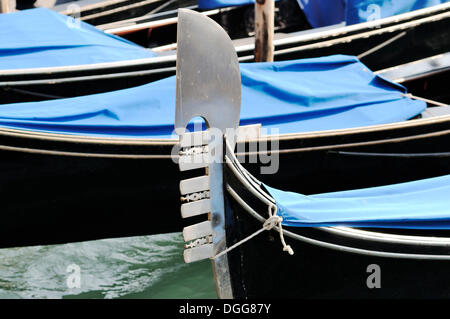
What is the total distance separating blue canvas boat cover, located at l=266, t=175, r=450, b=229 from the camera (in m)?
2.61

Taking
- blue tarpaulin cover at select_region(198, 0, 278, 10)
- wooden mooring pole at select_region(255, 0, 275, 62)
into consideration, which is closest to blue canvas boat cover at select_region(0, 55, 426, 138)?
wooden mooring pole at select_region(255, 0, 275, 62)

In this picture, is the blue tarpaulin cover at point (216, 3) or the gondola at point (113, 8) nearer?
the blue tarpaulin cover at point (216, 3)

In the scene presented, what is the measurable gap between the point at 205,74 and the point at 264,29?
6.69 ft

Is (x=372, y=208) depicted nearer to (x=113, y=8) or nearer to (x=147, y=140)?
(x=147, y=140)

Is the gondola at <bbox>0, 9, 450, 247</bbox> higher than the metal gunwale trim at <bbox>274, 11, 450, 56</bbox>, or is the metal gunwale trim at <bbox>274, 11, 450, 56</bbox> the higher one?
the metal gunwale trim at <bbox>274, 11, 450, 56</bbox>

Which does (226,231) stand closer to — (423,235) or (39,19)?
(423,235)

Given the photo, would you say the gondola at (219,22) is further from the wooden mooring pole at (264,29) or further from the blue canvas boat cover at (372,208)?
the blue canvas boat cover at (372,208)

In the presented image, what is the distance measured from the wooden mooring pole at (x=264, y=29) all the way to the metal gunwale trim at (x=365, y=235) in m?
1.94

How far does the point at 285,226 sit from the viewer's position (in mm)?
2623

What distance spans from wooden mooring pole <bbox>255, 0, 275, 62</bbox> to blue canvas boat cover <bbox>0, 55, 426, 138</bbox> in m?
0.36

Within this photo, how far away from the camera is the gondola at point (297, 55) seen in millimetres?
4309

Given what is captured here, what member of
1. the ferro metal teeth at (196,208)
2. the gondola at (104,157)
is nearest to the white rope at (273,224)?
the ferro metal teeth at (196,208)

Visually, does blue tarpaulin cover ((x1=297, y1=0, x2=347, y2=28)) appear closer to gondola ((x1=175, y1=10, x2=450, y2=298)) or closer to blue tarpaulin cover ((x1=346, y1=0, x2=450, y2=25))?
blue tarpaulin cover ((x1=346, y1=0, x2=450, y2=25))

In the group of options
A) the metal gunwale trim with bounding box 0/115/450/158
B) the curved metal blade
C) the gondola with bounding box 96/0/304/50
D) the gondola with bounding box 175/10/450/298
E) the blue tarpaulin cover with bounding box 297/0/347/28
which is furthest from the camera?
the gondola with bounding box 96/0/304/50
